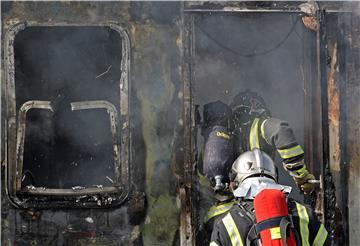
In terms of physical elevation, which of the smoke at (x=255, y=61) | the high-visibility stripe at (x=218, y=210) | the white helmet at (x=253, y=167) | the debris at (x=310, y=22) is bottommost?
the high-visibility stripe at (x=218, y=210)

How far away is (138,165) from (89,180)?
0.50 m

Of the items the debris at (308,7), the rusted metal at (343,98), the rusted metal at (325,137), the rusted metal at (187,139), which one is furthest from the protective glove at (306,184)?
the debris at (308,7)

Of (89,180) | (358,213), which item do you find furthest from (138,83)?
(358,213)

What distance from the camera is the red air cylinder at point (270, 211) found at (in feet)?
11.2

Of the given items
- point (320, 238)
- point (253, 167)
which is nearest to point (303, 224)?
point (320, 238)

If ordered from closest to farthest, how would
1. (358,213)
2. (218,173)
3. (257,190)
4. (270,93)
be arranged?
(257,190), (218,173), (358,213), (270,93)

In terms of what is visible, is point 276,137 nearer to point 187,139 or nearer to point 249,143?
point 249,143

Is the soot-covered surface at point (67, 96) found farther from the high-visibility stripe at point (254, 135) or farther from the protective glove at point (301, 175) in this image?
the protective glove at point (301, 175)

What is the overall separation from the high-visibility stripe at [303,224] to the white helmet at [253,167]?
18.7 inches

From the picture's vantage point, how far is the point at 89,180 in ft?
18.4

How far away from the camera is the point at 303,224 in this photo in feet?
12.3

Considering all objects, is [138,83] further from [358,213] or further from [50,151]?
[358,213]

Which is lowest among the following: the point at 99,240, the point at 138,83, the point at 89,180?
the point at 99,240

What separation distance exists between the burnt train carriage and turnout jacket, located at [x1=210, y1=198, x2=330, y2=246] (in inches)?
63.2
